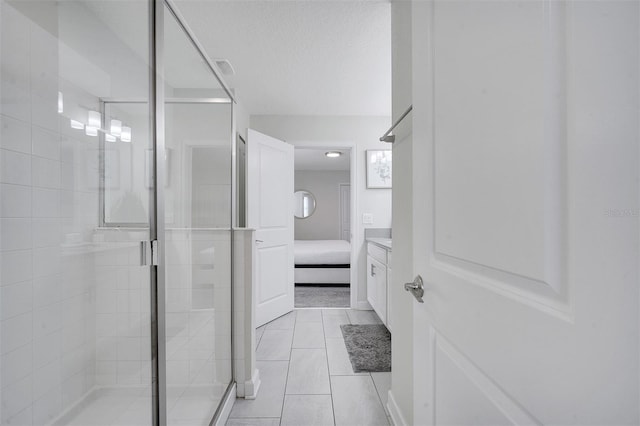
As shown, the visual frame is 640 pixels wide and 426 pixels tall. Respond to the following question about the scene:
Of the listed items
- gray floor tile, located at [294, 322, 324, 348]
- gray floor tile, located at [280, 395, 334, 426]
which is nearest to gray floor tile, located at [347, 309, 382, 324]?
gray floor tile, located at [294, 322, 324, 348]

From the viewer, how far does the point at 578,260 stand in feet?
1.22

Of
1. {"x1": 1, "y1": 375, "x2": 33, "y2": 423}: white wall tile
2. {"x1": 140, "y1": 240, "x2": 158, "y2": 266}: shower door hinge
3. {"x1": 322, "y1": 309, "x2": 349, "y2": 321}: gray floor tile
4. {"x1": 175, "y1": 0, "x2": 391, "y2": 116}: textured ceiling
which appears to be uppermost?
{"x1": 175, "y1": 0, "x2": 391, "y2": 116}: textured ceiling

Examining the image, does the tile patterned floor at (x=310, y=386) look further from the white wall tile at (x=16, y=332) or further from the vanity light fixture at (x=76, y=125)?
the vanity light fixture at (x=76, y=125)

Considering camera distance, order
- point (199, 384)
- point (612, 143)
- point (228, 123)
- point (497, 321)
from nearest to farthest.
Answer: point (612, 143), point (497, 321), point (199, 384), point (228, 123)

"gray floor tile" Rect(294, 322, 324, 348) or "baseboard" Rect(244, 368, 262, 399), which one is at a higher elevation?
"baseboard" Rect(244, 368, 262, 399)

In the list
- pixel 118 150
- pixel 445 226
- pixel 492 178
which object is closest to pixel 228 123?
pixel 118 150

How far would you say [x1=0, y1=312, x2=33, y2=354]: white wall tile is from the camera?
2.34ft

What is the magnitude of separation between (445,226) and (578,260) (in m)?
0.35

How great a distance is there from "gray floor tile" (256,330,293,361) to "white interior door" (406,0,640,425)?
1931 mm

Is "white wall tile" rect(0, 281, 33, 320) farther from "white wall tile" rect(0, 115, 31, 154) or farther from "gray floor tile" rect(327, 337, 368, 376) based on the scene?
"gray floor tile" rect(327, 337, 368, 376)

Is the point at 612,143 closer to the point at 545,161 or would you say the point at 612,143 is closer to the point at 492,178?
the point at 545,161

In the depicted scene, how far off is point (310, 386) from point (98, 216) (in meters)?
1.69

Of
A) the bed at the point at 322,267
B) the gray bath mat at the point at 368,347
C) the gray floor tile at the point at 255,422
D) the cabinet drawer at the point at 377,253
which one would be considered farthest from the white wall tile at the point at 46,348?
the bed at the point at 322,267

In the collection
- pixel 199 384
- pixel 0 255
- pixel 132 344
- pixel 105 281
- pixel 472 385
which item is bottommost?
pixel 199 384
